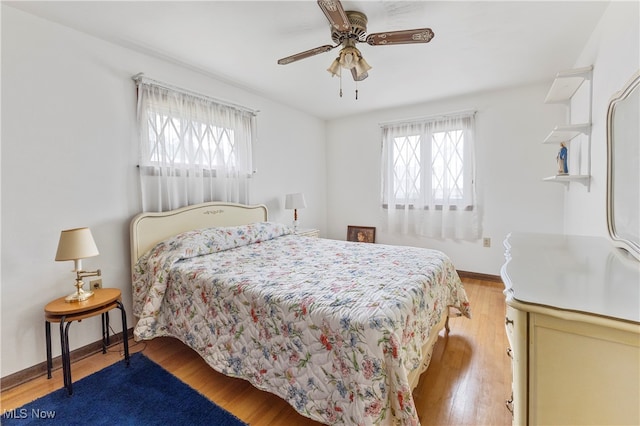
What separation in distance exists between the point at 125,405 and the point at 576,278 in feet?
7.55

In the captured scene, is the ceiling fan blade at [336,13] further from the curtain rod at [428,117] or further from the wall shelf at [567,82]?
the curtain rod at [428,117]

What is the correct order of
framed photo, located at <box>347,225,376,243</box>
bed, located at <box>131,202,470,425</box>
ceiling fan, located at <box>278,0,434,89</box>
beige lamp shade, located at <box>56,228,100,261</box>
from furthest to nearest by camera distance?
framed photo, located at <box>347,225,376,243</box>
beige lamp shade, located at <box>56,228,100,261</box>
ceiling fan, located at <box>278,0,434,89</box>
bed, located at <box>131,202,470,425</box>

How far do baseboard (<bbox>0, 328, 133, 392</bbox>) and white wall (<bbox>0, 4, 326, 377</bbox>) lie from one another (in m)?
0.04

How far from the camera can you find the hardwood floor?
150 centimetres

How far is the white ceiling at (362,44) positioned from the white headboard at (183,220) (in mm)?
1265

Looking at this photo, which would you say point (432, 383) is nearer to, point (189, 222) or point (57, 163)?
point (189, 222)

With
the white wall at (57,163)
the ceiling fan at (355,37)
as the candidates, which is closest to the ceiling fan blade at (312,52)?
the ceiling fan at (355,37)

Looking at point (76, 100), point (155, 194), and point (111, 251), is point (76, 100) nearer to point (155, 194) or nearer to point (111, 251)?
point (155, 194)

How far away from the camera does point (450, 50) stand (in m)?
2.33

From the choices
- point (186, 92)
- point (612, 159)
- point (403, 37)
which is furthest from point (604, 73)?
point (186, 92)

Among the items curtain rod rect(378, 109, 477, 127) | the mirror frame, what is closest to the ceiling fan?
the mirror frame

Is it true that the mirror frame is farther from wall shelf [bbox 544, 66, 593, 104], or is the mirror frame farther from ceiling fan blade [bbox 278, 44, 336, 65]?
ceiling fan blade [bbox 278, 44, 336, 65]

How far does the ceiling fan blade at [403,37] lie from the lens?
164 cm

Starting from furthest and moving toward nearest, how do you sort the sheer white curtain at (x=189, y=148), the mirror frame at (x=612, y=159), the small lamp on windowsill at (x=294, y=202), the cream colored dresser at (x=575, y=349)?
the small lamp on windowsill at (x=294, y=202)
the sheer white curtain at (x=189, y=148)
the mirror frame at (x=612, y=159)
the cream colored dresser at (x=575, y=349)
